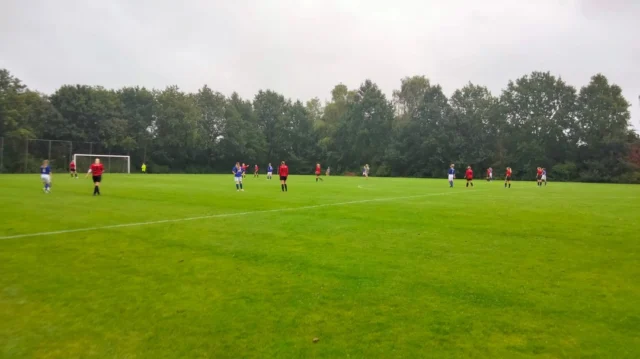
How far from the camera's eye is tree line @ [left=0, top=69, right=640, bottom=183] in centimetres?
6794

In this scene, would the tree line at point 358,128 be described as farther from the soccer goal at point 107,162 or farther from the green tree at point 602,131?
the soccer goal at point 107,162

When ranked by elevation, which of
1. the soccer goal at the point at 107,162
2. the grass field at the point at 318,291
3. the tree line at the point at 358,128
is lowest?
the grass field at the point at 318,291

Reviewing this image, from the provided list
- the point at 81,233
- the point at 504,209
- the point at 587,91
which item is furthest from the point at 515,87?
the point at 81,233

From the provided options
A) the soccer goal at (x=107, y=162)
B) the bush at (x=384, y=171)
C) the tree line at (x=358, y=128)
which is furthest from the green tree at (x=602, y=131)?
the soccer goal at (x=107, y=162)

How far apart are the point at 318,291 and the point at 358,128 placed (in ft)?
280

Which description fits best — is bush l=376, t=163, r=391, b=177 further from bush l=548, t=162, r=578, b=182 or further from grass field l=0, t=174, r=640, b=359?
grass field l=0, t=174, r=640, b=359

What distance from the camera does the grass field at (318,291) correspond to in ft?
15.6

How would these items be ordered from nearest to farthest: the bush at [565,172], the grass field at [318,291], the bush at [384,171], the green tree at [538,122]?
1. the grass field at [318,291]
2. the bush at [565,172]
3. the green tree at [538,122]
4. the bush at [384,171]

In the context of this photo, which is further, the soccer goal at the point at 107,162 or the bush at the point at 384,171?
the bush at the point at 384,171

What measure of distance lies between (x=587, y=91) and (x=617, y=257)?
77263 millimetres

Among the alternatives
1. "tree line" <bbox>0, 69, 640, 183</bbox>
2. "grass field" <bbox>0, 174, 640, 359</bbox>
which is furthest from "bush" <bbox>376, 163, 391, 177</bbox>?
"grass field" <bbox>0, 174, 640, 359</bbox>

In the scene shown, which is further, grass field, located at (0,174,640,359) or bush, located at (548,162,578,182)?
bush, located at (548,162,578,182)

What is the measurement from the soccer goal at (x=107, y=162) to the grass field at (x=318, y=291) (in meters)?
57.1

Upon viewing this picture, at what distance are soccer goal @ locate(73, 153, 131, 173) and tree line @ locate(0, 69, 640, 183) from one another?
20.3 ft
